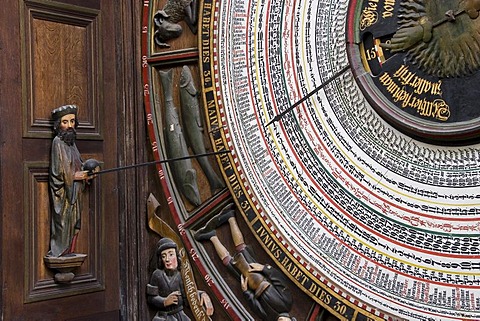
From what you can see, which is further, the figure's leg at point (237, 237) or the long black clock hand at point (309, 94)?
the figure's leg at point (237, 237)

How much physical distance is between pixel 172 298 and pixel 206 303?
0.13m

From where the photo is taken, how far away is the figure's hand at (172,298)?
280 cm

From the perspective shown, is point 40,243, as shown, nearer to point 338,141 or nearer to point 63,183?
point 63,183

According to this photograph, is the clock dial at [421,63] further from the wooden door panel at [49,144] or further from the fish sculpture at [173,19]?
the wooden door panel at [49,144]

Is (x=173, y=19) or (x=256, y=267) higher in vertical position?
(x=173, y=19)

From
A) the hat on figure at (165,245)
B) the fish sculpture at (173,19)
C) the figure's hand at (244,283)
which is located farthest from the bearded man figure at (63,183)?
the figure's hand at (244,283)

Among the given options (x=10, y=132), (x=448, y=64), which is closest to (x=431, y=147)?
(x=448, y=64)

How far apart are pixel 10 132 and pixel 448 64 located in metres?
1.48

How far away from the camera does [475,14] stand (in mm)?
2309

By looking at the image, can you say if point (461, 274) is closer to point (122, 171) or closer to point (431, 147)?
point (431, 147)

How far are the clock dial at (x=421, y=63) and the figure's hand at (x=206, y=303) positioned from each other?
Answer: 939 millimetres

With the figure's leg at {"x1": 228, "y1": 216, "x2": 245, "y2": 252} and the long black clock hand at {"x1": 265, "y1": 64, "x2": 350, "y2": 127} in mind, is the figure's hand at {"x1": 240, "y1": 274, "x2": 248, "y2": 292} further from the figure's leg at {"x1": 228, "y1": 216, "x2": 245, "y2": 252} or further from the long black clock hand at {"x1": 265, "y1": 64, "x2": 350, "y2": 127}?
the long black clock hand at {"x1": 265, "y1": 64, "x2": 350, "y2": 127}

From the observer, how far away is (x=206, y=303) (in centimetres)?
278

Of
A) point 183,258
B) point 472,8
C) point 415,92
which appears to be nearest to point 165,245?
point 183,258
